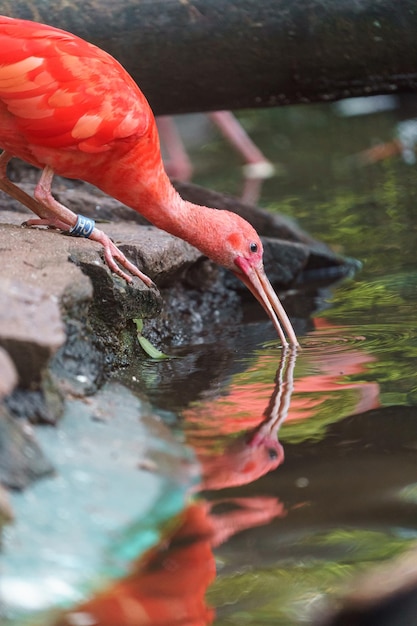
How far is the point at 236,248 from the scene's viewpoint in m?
4.93

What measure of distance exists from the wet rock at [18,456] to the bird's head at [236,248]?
223cm

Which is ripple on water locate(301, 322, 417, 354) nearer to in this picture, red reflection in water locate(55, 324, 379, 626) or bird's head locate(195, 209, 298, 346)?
bird's head locate(195, 209, 298, 346)

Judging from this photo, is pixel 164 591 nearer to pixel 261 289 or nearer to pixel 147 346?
pixel 147 346

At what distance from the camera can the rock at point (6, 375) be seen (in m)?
2.69

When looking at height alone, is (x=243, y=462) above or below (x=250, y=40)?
below

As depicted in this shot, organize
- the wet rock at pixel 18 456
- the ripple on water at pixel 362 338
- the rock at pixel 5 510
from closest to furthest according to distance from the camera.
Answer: the rock at pixel 5 510 < the wet rock at pixel 18 456 < the ripple on water at pixel 362 338

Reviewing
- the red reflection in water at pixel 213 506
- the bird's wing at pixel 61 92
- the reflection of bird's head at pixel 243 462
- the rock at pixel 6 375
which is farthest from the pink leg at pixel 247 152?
the rock at pixel 6 375

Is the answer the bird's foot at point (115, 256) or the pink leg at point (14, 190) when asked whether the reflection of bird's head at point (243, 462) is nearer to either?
the bird's foot at point (115, 256)

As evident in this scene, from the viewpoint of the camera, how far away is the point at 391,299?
5.32m

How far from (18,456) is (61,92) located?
2.26 m

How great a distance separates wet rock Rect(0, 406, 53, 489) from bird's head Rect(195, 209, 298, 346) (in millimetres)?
2233

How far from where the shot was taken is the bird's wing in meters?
4.43

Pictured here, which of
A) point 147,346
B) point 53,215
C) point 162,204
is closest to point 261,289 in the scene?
point 162,204

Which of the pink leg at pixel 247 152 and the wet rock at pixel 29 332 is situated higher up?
the wet rock at pixel 29 332
